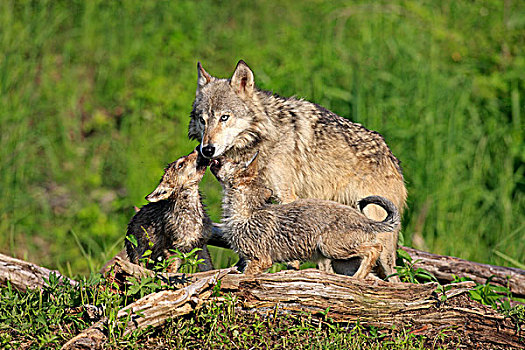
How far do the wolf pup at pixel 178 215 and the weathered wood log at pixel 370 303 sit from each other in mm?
406

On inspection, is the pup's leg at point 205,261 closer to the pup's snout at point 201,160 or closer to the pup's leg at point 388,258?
the pup's snout at point 201,160

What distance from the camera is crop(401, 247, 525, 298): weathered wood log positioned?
6738 mm

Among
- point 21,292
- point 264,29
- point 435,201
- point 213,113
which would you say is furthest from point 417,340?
point 264,29

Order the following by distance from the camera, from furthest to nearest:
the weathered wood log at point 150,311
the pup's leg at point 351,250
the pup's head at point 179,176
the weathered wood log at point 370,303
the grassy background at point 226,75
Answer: the grassy background at point 226,75, the pup's head at point 179,176, the pup's leg at point 351,250, the weathered wood log at point 370,303, the weathered wood log at point 150,311

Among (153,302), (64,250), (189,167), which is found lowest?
(64,250)

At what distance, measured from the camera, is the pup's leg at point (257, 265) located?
5.44m

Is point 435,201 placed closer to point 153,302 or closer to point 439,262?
point 439,262

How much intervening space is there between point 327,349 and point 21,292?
2.68 m

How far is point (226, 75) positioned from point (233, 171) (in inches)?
283

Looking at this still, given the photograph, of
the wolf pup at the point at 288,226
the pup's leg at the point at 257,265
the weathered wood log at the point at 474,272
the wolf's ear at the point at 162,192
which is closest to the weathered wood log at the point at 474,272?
the weathered wood log at the point at 474,272

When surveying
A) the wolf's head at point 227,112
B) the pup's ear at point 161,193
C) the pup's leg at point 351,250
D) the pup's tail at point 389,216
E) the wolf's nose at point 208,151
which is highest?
the wolf's head at point 227,112

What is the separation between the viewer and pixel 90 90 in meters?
11.7

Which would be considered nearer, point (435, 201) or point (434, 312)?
point (434, 312)

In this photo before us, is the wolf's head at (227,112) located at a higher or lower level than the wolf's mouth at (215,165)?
higher
